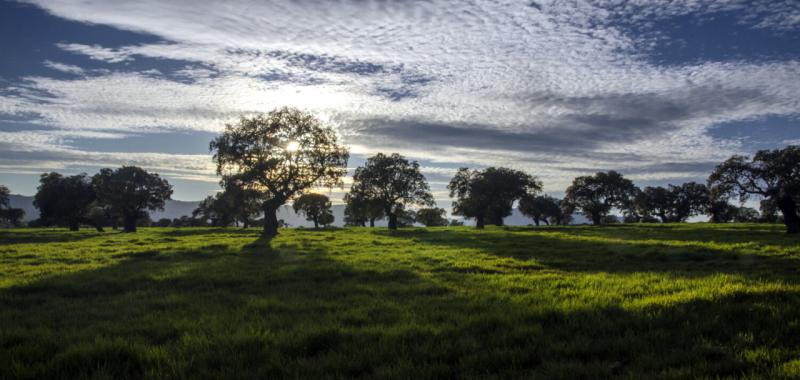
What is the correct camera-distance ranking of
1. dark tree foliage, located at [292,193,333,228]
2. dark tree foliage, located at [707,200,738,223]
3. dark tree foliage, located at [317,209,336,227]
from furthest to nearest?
dark tree foliage, located at [317,209,336,227] < dark tree foliage, located at [292,193,333,228] < dark tree foliage, located at [707,200,738,223]

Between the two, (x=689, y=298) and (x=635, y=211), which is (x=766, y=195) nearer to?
(x=689, y=298)

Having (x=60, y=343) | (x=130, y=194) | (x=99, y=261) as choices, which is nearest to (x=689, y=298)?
(x=60, y=343)

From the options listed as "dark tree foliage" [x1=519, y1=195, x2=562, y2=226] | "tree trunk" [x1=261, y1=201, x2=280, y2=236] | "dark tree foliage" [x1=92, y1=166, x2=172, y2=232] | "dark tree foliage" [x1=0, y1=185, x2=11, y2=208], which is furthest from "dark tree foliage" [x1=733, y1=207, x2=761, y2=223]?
"dark tree foliage" [x1=0, y1=185, x2=11, y2=208]

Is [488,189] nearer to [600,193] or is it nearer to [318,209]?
[600,193]

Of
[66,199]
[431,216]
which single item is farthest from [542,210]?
[66,199]

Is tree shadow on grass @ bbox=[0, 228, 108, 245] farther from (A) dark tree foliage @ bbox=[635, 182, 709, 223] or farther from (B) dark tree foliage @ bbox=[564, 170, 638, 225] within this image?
(A) dark tree foliage @ bbox=[635, 182, 709, 223]

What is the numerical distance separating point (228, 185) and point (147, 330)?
40.1m

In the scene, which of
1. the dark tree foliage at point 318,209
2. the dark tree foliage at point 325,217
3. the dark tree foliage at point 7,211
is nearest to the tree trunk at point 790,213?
the dark tree foliage at point 318,209

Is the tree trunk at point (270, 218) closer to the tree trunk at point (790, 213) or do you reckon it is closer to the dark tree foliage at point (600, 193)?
the tree trunk at point (790, 213)

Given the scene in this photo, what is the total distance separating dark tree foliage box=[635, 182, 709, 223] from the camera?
112 metres

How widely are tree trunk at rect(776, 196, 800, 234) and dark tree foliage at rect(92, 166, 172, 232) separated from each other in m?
84.6

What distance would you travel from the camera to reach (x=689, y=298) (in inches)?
385

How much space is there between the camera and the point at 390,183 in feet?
227

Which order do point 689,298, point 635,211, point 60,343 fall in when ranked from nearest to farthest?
point 60,343 → point 689,298 → point 635,211
